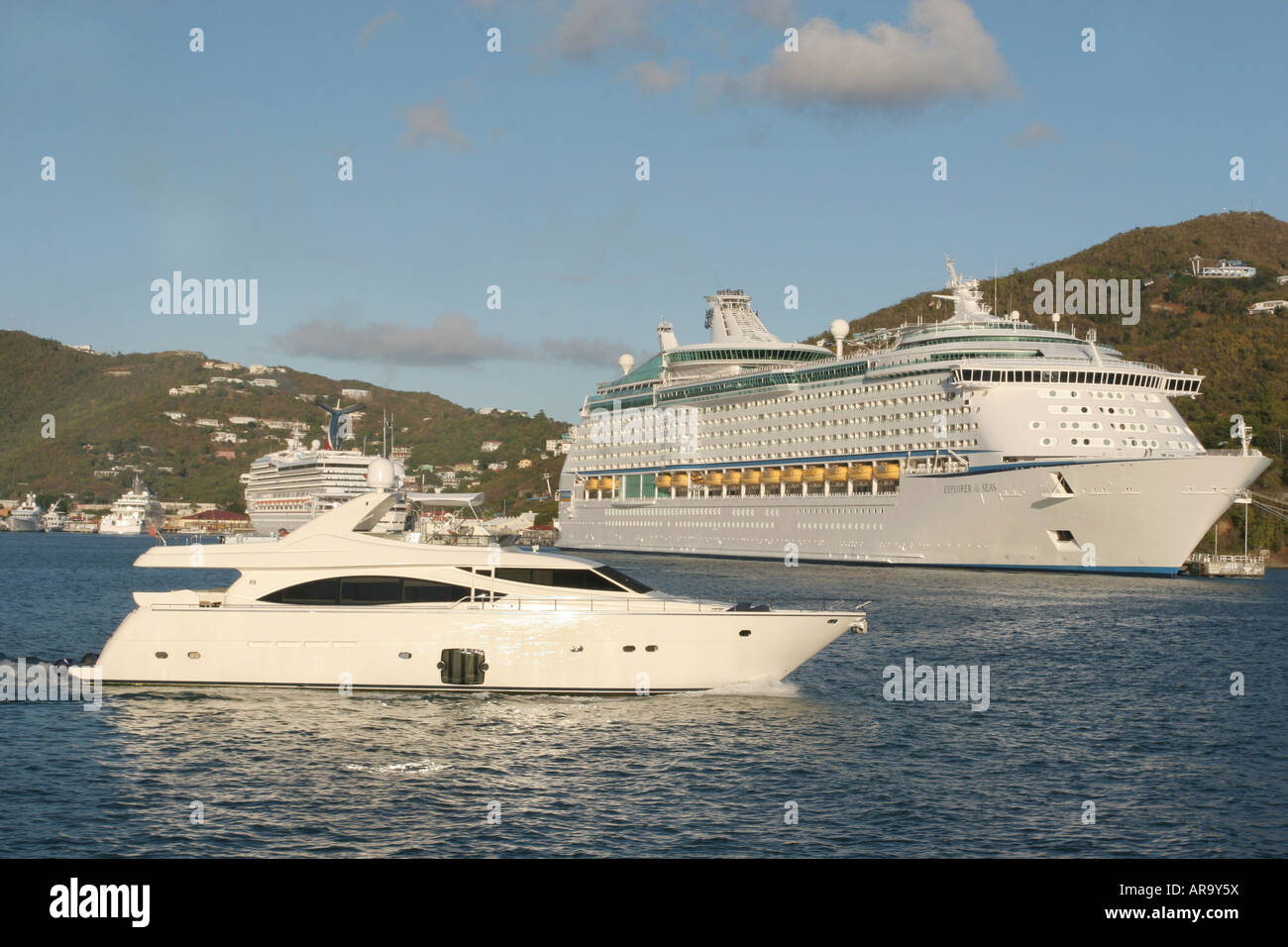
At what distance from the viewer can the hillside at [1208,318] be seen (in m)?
96.8

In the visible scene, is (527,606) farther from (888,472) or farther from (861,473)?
(861,473)

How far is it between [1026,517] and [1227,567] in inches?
646

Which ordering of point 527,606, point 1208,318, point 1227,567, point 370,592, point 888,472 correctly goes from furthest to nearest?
point 1208,318, point 888,472, point 1227,567, point 370,592, point 527,606

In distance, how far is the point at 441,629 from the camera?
77.3 ft

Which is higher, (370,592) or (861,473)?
(861,473)

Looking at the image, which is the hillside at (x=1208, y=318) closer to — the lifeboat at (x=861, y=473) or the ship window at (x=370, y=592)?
the lifeboat at (x=861, y=473)

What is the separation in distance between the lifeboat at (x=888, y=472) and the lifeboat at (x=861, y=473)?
665mm

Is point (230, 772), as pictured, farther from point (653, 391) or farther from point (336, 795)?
point (653, 391)

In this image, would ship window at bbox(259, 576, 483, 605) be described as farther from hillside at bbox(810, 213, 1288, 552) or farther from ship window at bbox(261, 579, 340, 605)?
hillside at bbox(810, 213, 1288, 552)

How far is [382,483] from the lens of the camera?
26172 mm

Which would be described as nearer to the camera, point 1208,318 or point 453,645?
point 453,645

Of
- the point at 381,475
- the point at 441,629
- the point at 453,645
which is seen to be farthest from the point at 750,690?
the point at 381,475

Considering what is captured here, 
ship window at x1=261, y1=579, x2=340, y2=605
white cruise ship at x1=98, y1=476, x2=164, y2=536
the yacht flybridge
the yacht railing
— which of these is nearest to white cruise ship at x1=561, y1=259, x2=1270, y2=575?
the yacht flybridge

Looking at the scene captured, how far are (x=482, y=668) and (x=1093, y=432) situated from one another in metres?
50.4
